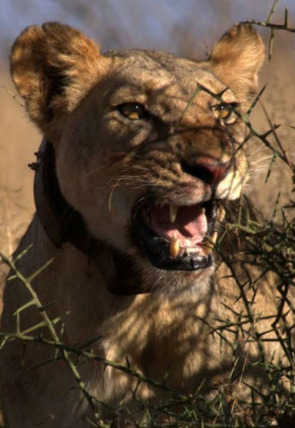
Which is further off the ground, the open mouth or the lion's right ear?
the lion's right ear

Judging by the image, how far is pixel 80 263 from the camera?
13.1ft

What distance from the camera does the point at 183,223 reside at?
3.64 meters

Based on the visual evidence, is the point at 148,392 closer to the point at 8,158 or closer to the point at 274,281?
the point at 274,281

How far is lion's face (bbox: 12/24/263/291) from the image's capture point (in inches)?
140

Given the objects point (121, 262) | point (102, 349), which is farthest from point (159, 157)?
point (102, 349)

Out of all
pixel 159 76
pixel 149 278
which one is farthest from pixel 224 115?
pixel 149 278

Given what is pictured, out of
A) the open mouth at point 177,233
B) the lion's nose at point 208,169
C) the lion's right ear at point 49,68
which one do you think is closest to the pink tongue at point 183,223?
the open mouth at point 177,233

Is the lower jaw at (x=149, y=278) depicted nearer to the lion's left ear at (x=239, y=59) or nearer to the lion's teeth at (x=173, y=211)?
the lion's teeth at (x=173, y=211)

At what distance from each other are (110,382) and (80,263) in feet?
1.41

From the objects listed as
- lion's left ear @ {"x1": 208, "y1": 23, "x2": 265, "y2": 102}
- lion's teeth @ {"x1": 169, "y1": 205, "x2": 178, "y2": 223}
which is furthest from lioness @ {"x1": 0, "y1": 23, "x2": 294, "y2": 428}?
lion's left ear @ {"x1": 208, "y1": 23, "x2": 265, "y2": 102}

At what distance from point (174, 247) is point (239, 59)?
112 cm

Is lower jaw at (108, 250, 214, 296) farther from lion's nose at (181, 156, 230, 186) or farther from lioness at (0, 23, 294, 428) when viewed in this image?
lion's nose at (181, 156, 230, 186)

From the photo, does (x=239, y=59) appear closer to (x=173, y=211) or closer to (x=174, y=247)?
(x=173, y=211)

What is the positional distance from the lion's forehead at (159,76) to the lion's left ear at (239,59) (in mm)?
179
